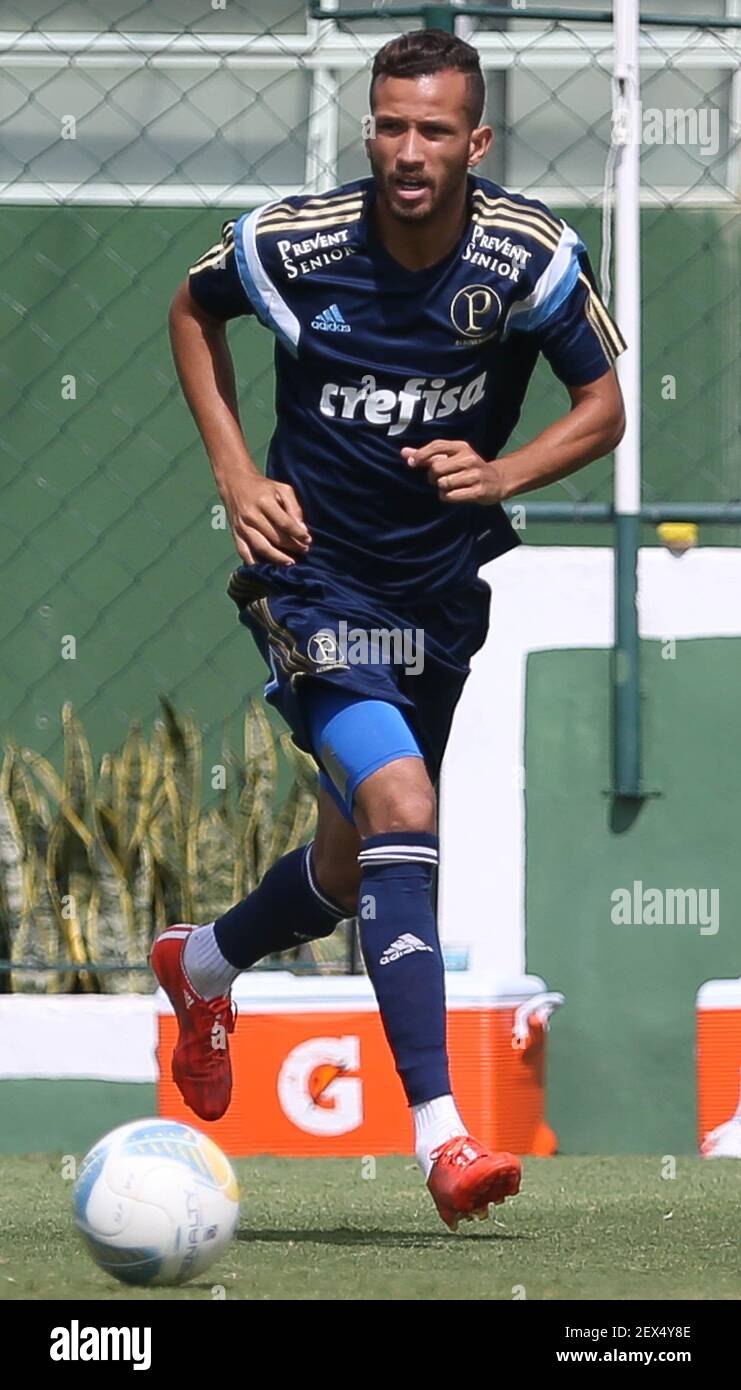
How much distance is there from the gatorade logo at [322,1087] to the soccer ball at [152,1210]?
193cm

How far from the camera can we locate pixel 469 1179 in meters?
3.38

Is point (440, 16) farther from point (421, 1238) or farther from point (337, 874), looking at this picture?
point (421, 1238)

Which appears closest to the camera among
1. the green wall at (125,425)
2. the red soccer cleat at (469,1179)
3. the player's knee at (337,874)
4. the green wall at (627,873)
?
the red soccer cleat at (469,1179)

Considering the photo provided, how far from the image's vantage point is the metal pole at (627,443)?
5.61m

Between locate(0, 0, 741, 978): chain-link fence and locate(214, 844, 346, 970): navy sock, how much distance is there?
2880mm

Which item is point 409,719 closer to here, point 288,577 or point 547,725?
point 288,577

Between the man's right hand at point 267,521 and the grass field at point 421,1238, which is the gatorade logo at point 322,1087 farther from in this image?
the man's right hand at point 267,521

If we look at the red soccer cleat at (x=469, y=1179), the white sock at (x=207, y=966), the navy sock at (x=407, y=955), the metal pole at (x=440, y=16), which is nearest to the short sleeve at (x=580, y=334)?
the navy sock at (x=407, y=955)

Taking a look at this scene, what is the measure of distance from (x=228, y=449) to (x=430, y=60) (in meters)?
0.77

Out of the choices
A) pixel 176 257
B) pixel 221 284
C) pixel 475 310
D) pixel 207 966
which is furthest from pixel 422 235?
pixel 176 257

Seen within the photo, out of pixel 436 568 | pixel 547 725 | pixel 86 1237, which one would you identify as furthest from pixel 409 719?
pixel 547 725

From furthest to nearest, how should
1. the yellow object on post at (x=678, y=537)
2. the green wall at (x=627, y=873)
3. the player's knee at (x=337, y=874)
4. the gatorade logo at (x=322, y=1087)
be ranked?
the yellow object on post at (x=678, y=537) < the green wall at (x=627, y=873) < the gatorade logo at (x=322, y=1087) < the player's knee at (x=337, y=874)

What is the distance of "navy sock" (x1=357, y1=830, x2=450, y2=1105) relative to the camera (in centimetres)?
362

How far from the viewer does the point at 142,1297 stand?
10.2 ft
